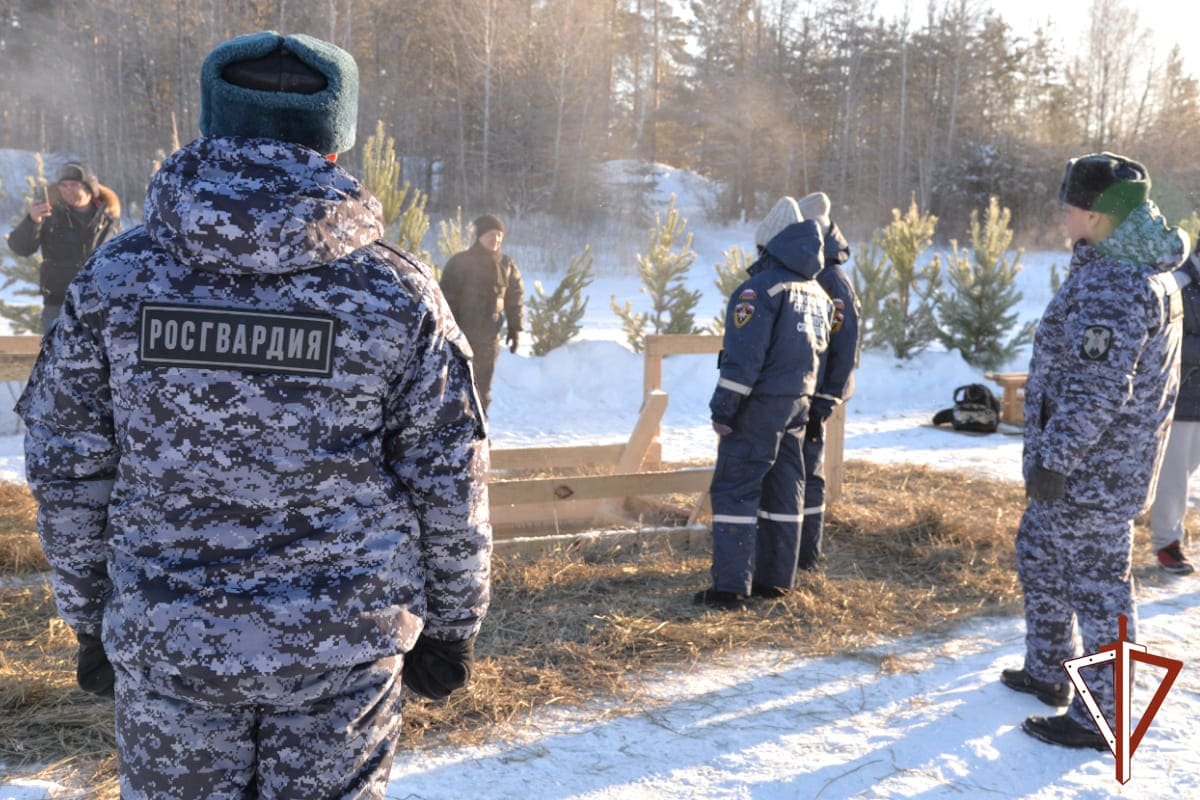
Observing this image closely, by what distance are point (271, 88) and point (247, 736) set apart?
1.07 m

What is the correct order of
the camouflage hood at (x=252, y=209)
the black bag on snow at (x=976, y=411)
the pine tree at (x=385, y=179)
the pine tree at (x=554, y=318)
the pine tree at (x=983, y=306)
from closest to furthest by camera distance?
the camouflage hood at (x=252, y=209), the pine tree at (x=385, y=179), the black bag on snow at (x=976, y=411), the pine tree at (x=554, y=318), the pine tree at (x=983, y=306)

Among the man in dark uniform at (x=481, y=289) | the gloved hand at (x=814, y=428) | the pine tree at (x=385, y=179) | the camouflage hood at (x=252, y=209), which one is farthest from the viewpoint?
the pine tree at (x=385, y=179)

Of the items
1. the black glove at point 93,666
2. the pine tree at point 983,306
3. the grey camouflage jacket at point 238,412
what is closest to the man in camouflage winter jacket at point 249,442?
the grey camouflage jacket at point 238,412

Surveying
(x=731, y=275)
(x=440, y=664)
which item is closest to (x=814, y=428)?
(x=440, y=664)

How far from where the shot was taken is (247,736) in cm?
161

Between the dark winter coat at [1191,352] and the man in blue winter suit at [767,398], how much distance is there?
2146mm

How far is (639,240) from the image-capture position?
31.8 meters

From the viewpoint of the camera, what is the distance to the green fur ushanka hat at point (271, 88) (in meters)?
1.60

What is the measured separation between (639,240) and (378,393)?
30.6 metres

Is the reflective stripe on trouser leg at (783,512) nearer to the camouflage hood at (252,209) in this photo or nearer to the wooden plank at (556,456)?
the wooden plank at (556,456)

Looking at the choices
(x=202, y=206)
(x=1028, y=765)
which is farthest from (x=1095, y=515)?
(x=202, y=206)

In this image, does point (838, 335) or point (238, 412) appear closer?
point (238, 412)

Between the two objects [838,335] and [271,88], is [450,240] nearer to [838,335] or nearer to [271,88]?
[838,335]

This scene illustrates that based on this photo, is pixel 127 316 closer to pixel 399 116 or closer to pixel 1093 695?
pixel 1093 695
